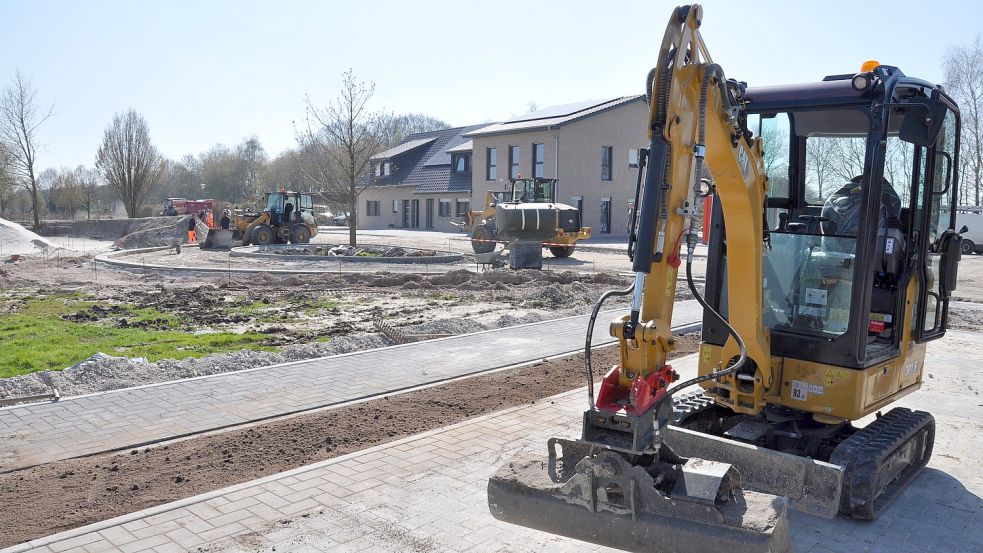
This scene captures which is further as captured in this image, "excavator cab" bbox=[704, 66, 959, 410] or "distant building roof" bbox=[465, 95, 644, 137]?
"distant building roof" bbox=[465, 95, 644, 137]

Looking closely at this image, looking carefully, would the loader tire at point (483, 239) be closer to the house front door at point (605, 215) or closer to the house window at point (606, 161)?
the house front door at point (605, 215)

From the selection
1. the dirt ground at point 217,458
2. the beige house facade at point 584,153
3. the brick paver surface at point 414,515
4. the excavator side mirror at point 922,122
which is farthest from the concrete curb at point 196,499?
the beige house facade at point 584,153

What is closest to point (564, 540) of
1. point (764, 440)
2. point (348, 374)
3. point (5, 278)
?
point (764, 440)

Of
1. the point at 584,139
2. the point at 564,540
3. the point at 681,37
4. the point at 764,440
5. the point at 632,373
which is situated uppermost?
the point at 584,139

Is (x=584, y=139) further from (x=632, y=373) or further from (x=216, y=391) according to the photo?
(x=632, y=373)

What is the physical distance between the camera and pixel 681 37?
4090 millimetres

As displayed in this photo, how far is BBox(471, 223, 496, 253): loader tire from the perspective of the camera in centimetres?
2781

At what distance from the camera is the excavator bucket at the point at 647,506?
12.0 ft

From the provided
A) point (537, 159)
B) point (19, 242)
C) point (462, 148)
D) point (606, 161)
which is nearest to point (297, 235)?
point (19, 242)

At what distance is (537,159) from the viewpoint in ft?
139

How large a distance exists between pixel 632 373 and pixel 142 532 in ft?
10.4

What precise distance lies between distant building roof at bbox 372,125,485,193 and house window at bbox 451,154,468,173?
0.39 meters

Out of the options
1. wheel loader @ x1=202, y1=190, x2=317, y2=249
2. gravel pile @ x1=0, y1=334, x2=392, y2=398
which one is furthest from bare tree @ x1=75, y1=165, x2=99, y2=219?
gravel pile @ x1=0, y1=334, x2=392, y2=398

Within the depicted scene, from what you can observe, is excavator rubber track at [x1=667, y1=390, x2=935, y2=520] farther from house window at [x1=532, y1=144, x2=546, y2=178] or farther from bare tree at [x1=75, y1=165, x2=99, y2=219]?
bare tree at [x1=75, y1=165, x2=99, y2=219]
